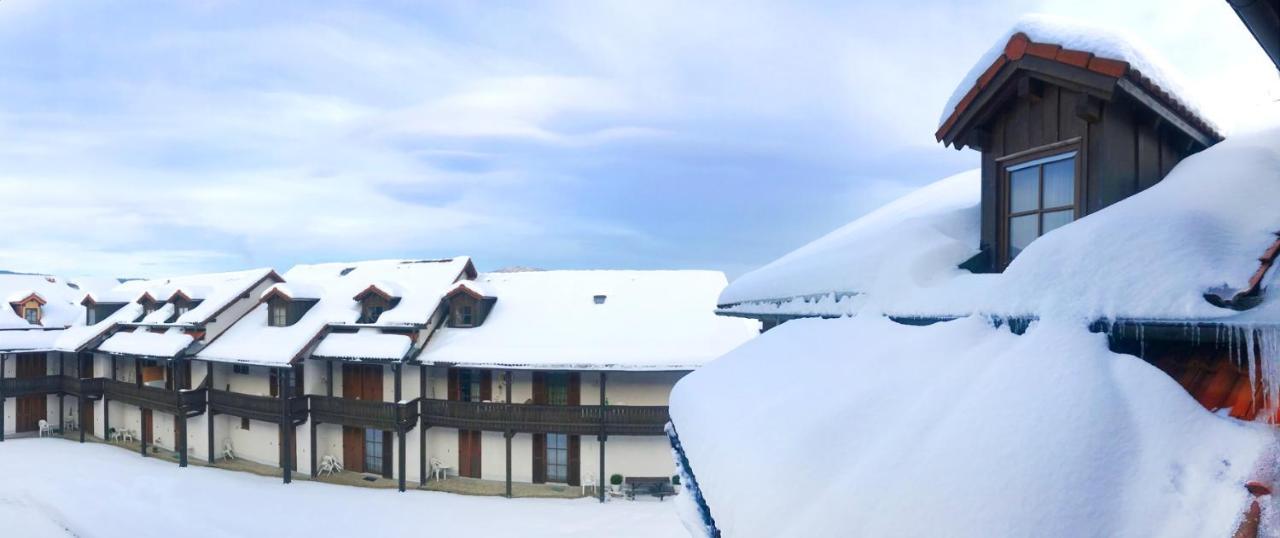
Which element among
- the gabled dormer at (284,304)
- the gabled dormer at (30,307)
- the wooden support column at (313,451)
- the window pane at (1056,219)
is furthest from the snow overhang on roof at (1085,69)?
the gabled dormer at (30,307)

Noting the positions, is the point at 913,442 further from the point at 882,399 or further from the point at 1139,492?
the point at 1139,492

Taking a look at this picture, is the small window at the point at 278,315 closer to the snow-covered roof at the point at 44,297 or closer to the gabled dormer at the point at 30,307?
the snow-covered roof at the point at 44,297

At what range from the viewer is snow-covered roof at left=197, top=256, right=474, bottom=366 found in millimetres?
20969

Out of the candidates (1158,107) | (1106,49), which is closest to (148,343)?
(1106,49)

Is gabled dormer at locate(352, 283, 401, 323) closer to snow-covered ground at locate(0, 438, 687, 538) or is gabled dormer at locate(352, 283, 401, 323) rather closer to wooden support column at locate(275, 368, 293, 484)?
wooden support column at locate(275, 368, 293, 484)

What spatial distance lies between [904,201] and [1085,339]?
5.84 m

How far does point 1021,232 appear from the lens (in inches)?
208

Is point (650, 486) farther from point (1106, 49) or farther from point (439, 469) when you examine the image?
point (1106, 49)

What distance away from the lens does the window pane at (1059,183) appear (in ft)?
16.0

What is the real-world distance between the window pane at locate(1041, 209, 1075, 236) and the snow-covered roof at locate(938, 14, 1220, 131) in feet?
3.51

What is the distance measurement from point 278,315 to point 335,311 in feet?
9.13

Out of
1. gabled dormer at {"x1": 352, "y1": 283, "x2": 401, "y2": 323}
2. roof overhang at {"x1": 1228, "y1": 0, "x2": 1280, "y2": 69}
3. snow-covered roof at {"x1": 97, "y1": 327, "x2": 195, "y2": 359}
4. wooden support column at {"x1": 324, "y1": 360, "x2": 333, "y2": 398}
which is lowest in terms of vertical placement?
wooden support column at {"x1": 324, "y1": 360, "x2": 333, "y2": 398}

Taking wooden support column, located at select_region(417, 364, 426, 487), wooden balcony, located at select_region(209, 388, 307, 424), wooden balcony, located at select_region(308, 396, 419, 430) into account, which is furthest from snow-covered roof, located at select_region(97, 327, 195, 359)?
wooden support column, located at select_region(417, 364, 426, 487)

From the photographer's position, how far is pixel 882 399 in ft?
12.4
